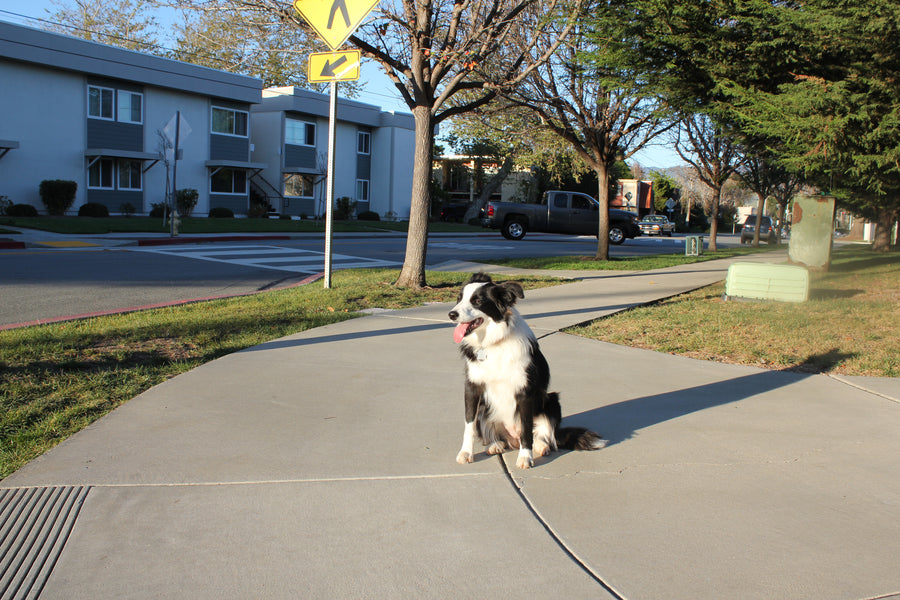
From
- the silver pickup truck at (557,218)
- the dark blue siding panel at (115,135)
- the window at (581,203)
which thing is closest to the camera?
the silver pickup truck at (557,218)

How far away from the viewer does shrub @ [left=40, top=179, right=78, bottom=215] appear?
2906 cm

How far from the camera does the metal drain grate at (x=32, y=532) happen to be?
9.23ft

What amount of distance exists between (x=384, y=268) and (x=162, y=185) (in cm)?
2365

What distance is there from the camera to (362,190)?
1841 inches

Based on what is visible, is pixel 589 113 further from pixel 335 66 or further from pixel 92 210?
pixel 92 210

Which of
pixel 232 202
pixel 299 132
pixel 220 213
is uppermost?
pixel 299 132

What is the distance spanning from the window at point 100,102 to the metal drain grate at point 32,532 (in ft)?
105

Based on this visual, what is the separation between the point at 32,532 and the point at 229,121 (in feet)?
121

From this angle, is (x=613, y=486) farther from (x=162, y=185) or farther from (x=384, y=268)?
(x=162, y=185)

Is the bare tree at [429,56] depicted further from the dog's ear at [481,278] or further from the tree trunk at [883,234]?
the tree trunk at [883,234]

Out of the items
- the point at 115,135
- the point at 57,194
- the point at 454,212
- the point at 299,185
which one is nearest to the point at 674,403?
the point at 57,194

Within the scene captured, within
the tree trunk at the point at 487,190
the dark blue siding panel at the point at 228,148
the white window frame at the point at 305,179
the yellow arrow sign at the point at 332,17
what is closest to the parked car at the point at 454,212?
the tree trunk at the point at 487,190

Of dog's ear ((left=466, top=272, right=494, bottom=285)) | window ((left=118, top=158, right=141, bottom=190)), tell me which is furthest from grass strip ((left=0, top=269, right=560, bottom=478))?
window ((left=118, top=158, right=141, bottom=190))

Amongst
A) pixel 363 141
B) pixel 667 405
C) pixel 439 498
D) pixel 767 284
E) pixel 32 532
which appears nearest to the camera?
pixel 32 532
